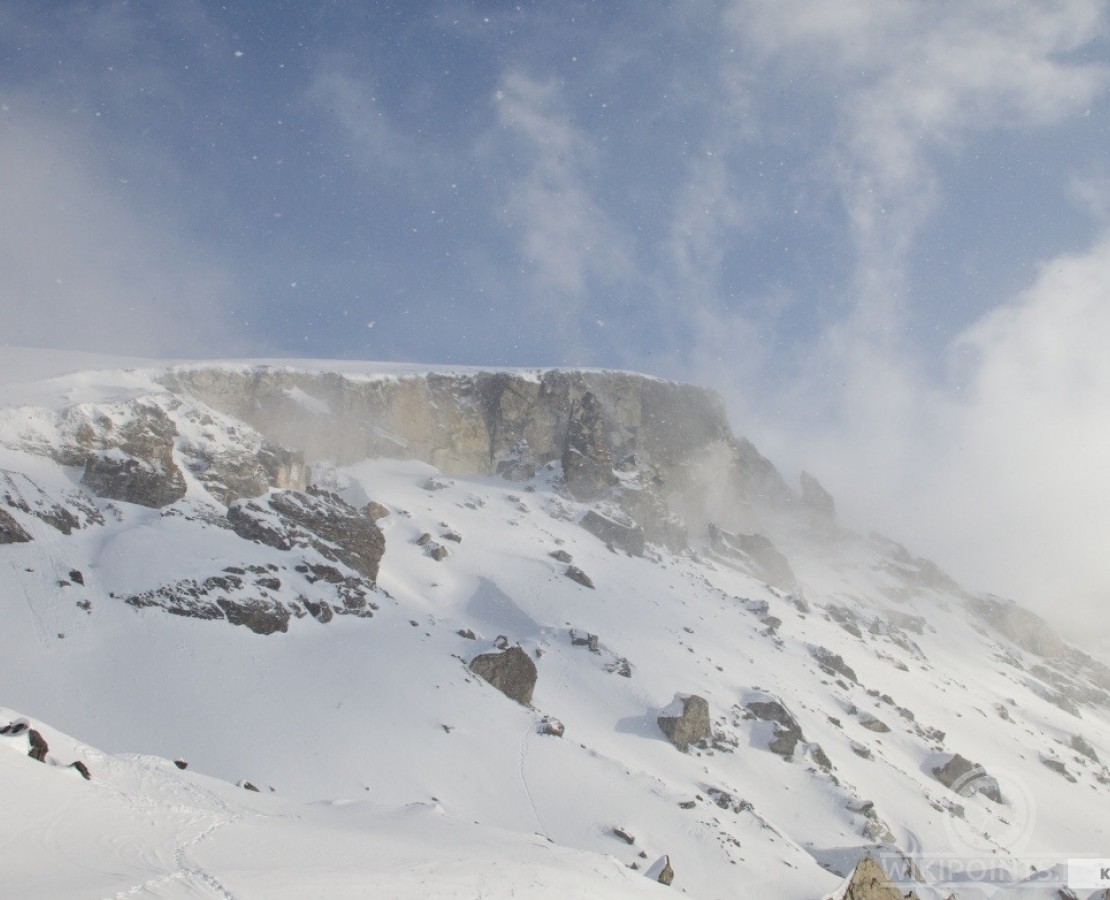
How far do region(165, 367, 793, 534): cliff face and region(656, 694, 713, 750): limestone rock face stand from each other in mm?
47232

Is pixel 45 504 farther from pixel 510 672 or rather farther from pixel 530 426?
pixel 530 426

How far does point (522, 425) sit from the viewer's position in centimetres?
9344

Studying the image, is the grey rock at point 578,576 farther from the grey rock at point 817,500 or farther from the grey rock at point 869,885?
the grey rock at point 817,500

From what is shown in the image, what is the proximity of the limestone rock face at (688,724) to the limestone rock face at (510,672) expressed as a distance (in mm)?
8274

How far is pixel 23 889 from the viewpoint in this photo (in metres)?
5.97

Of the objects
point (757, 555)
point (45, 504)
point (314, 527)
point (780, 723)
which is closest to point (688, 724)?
point (780, 723)

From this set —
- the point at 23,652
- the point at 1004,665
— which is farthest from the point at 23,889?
the point at 1004,665

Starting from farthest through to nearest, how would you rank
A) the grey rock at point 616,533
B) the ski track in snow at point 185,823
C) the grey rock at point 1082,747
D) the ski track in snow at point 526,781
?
the grey rock at point 616,533 < the grey rock at point 1082,747 < the ski track in snow at point 526,781 < the ski track in snow at point 185,823

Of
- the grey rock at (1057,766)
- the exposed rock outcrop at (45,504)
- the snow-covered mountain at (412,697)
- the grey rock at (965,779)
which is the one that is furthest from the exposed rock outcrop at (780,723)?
the exposed rock outcrop at (45,504)

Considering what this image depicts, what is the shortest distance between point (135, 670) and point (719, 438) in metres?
101

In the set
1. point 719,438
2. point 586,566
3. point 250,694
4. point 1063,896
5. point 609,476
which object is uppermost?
point 719,438

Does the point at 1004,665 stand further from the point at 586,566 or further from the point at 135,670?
the point at 135,670

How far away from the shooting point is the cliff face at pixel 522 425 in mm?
71688

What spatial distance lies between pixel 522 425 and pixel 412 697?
66.1 m
